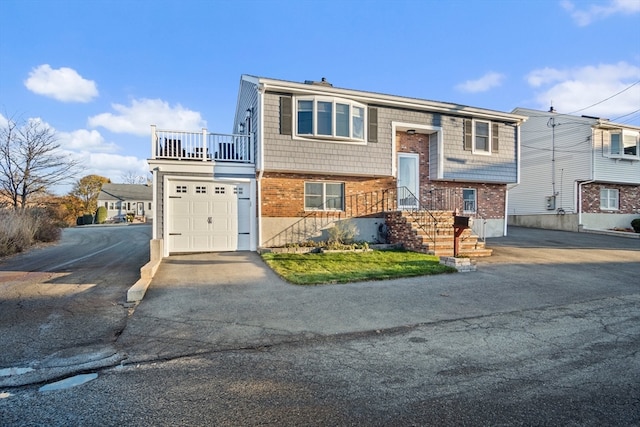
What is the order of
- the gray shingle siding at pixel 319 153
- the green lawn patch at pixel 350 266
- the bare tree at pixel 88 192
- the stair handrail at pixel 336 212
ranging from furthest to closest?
the bare tree at pixel 88 192
the stair handrail at pixel 336 212
the gray shingle siding at pixel 319 153
the green lawn patch at pixel 350 266

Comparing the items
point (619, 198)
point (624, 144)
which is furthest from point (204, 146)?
point (619, 198)

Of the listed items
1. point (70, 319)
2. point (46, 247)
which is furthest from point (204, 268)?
point (46, 247)

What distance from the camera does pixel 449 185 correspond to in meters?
16.0

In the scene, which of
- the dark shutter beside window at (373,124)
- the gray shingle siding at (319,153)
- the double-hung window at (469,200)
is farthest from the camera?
the double-hung window at (469,200)

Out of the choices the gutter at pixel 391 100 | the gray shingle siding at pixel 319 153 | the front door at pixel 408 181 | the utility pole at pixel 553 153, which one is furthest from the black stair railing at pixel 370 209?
the utility pole at pixel 553 153

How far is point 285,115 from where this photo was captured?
12578mm

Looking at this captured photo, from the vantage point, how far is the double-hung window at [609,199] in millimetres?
21816

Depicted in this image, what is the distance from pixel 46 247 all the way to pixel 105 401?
1626cm

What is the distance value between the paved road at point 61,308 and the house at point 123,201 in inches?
1612

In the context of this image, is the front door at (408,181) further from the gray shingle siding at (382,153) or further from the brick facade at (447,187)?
the gray shingle siding at (382,153)

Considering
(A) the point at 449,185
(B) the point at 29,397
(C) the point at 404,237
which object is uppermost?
(A) the point at 449,185

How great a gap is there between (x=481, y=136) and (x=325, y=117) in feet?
24.8

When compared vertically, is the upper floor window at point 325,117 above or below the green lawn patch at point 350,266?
above

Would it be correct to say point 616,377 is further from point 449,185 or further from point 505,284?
point 449,185
